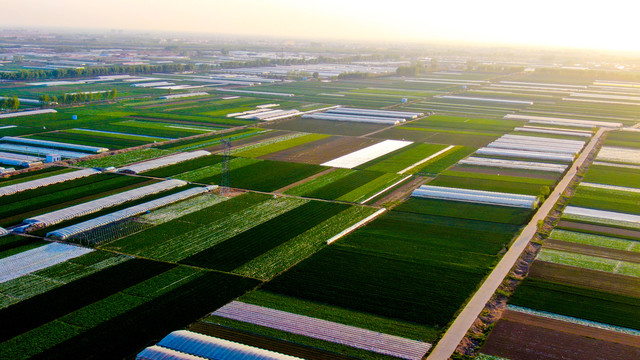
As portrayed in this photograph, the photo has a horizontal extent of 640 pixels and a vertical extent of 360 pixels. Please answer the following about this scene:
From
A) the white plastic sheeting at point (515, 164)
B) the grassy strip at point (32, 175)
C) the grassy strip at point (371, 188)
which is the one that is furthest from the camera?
the white plastic sheeting at point (515, 164)

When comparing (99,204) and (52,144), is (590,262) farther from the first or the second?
(52,144)

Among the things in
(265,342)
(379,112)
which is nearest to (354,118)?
(379,112)

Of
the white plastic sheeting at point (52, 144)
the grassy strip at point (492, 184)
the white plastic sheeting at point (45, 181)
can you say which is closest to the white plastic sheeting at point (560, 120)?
the grassy strip at point (492, 184)

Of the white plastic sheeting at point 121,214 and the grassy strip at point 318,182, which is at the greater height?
the grassy strip at point 318,182

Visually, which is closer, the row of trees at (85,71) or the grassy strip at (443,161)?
the grassy strip at (443,161)

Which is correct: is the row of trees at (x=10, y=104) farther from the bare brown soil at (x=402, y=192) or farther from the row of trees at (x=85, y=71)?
the bare brown soil at (x=402, y=192)
